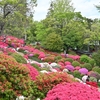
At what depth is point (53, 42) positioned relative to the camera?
112 ft

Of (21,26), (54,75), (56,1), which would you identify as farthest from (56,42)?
(54,75)

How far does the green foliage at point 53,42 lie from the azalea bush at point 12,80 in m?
25.9

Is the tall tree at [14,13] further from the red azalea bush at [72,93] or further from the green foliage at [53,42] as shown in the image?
the red azalea bush at [72,93]

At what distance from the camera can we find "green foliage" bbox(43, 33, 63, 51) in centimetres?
3403

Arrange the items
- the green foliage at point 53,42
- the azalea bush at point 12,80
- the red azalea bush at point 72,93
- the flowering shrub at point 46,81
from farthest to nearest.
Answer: the green foliage at point 53,42
the flowering shrub at point 46,81
the azalea bush at point 12,80
the red azalea bush at point 72,93

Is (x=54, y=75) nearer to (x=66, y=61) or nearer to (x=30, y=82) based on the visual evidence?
(x=30, y=82)

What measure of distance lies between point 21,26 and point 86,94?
2294 cm

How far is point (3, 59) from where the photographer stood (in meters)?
8.16

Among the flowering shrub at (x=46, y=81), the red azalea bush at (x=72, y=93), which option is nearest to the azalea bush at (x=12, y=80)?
the flowering shrub at (x=46, y=81)

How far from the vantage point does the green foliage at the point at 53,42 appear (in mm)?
34031

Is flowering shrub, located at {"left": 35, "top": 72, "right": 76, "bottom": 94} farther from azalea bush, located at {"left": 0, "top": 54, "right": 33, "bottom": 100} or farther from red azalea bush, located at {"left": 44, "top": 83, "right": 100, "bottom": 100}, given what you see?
red azalea bush, located at {"left": 44, "top": 83, "right": 100, "bottom": 100}

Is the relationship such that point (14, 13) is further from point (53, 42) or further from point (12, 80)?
point (12, 80)

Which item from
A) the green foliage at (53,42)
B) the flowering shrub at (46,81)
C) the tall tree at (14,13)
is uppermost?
the tall tree at (14,13)

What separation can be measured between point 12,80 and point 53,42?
2664 cm
